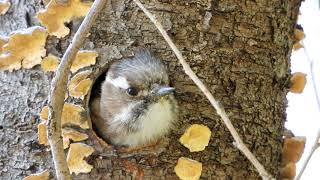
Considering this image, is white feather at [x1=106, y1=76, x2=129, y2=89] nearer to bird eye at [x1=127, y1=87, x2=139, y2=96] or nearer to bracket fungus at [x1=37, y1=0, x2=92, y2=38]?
bird eye at [x1=127, y1=87, x2=139, y2=96]

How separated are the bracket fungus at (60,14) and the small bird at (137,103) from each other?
0.79ft

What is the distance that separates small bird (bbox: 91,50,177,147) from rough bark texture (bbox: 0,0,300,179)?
5cm

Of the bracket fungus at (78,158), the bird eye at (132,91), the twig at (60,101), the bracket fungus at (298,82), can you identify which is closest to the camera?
the twig at (60,101)

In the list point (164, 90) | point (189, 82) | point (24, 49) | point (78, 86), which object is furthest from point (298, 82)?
point (24, 49)

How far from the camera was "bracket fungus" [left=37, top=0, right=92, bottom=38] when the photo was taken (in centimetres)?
253

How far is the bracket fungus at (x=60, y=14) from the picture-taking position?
2.53 m

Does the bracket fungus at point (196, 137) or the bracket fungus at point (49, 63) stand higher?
the bracket fungus at point (49, 63)

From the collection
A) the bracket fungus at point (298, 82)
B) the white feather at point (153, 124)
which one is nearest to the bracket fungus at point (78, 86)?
the white feather at point (153, 124)

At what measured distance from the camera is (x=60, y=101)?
6.92 feet

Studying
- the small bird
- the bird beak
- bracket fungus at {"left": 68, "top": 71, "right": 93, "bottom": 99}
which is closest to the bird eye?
the small bird

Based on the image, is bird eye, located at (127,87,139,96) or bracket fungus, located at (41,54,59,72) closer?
bracket fungus, located at (41,54,59,72)

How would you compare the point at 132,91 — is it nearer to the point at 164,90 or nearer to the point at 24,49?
the point at 164,90

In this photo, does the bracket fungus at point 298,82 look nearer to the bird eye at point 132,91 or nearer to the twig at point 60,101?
the bird eye at point 132,91

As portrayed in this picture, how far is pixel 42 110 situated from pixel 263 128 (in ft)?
2.75
